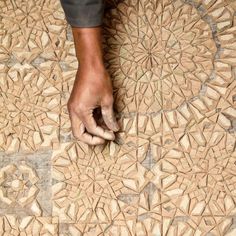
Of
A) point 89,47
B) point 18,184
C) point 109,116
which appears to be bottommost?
point 18,184

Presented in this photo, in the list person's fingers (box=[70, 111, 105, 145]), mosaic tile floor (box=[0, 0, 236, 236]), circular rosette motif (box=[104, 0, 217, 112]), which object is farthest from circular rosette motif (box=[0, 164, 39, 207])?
circular rosette motif (box=[104, 0, 217, 112])

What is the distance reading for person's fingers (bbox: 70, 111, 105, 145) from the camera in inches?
37.5

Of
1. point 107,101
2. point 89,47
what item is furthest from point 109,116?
point 89,47

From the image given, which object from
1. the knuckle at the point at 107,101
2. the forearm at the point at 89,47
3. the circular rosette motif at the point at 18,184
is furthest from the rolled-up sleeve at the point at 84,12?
the circular rosette motif at the point at 18,184

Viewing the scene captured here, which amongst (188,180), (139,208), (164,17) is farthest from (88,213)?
(164,17)

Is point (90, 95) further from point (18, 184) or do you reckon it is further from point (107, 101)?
point (18, 184)

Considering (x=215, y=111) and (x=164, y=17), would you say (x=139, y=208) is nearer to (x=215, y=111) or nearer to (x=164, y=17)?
(x=215, y=111)

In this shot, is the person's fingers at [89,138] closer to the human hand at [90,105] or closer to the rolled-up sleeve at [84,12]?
the human hand at [90,105]

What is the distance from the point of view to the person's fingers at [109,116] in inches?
37.6

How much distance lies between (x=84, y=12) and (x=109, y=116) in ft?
0.71

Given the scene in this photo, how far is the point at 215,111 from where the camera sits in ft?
3.18

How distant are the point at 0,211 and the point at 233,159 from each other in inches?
18.7

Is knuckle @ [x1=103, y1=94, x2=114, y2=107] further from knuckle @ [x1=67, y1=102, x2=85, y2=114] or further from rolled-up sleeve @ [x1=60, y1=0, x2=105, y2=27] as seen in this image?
rolled-up sleeve @ [x1=60, y1=0, x2=105, y2=27]

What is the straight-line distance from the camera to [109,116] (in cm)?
95
